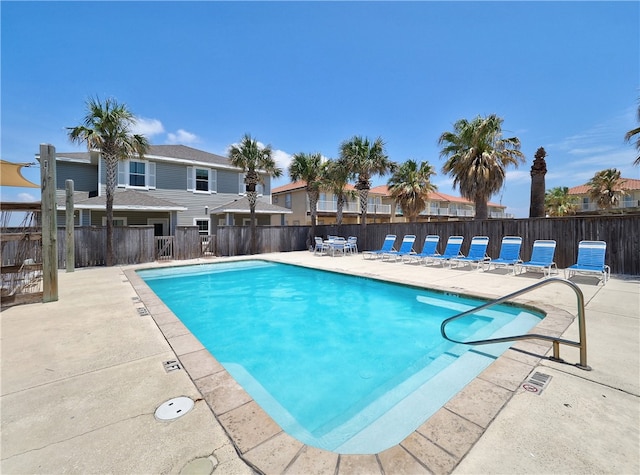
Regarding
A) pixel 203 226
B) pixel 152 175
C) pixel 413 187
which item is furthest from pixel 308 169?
pixel 152 175

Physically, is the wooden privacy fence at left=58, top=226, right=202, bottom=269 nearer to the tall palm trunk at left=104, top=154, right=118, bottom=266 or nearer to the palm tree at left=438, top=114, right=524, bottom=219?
the tall palm trunk at left=104, top=154, right=118, bottom=266

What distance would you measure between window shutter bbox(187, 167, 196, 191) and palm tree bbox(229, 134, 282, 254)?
474 cm

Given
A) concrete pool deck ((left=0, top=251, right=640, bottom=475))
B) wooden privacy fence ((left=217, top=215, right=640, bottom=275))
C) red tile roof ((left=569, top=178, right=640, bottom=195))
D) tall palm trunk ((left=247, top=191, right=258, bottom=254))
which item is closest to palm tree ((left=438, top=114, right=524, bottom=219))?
wooden privacy fence ((left=217, top=215, right=640, bottom=275))

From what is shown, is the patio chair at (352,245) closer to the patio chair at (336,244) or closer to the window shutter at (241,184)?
the patio chair at (336,244)

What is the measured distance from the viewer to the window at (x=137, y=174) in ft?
57.0

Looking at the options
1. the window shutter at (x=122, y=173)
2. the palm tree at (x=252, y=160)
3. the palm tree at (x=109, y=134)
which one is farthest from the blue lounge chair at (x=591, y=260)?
the window shutter at (x=122, y=173)

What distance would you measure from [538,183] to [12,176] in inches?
767

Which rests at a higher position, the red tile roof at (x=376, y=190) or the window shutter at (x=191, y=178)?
the red tile roof at (x=376, y=190)

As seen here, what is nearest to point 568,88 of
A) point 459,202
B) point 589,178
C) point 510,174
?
point 510,174

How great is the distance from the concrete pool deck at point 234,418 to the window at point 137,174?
16.4 meters

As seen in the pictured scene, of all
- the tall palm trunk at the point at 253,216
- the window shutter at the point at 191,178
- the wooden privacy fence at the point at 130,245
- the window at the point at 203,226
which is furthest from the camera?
the window at the point at 203,226

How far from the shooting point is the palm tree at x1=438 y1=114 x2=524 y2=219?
554 inches

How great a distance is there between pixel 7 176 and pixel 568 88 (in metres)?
20.1

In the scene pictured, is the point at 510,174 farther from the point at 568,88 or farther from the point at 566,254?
the point at 566,254
